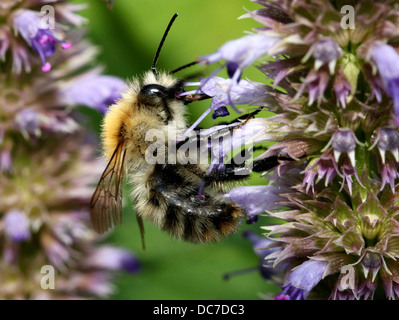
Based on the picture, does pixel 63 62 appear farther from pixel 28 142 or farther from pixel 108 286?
pixel 108 286

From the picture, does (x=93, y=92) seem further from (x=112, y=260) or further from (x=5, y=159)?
(x=112, y=260)

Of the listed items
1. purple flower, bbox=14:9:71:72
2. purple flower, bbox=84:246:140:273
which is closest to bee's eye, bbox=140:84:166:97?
purple flower, bbox=14:9:71:72

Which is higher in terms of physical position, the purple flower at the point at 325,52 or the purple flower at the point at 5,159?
the purple flower at the point at 325,52

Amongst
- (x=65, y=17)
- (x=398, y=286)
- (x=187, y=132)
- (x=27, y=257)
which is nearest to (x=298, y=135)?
(x=187, y=132)

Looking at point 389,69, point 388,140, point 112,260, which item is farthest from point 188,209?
point 112,260

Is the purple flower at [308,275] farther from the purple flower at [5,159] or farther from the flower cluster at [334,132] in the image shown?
the purple flower at [5,159]

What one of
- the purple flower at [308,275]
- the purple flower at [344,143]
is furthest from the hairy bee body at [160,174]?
the purple flower at [344,143]
